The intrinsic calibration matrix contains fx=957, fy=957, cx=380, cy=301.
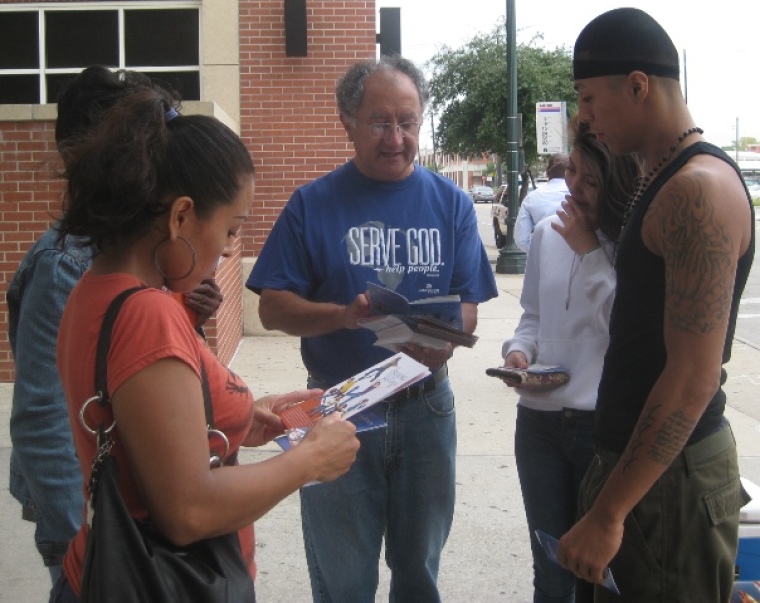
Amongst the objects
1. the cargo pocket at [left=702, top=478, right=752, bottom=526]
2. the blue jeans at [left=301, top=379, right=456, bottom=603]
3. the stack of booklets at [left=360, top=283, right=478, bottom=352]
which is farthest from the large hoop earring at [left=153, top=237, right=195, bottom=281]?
the blue jeans at [left=301, top=379, right=456, bottom=603]

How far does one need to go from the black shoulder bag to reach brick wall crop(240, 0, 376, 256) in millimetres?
8134

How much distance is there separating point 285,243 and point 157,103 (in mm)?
1319

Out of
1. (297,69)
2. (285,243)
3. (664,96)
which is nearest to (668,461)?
(664,96)

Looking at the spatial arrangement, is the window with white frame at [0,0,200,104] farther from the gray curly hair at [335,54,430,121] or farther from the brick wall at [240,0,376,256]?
the gray curly hair at [335,54,430,121]

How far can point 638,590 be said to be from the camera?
7.27 feet

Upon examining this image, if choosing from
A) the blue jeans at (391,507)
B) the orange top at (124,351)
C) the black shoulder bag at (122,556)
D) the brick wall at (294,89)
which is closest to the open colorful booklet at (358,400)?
the orange top at (124,351)

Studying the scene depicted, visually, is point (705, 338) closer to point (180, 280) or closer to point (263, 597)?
point (180, 280)

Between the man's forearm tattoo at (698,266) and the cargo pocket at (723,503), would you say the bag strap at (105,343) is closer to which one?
the man's forearm tattoo at (698,266)

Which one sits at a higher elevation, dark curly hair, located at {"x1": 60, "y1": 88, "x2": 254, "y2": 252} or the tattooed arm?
dark curly hair, located at {"x1": 60, "y1": 88, "x2": 254, "y2": 252}

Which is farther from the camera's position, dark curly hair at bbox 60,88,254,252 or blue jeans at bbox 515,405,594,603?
blue jeans at bbox 515,405,594,603

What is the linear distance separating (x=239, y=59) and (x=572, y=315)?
24.1ft

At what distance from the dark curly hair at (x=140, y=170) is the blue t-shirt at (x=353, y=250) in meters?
1.26

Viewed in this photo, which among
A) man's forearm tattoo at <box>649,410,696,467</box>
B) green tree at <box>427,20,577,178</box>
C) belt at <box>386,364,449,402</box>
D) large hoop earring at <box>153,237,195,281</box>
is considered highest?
green tree at <box>427,20,577,178</box>

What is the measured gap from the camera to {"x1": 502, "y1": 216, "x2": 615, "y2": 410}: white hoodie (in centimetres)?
309
